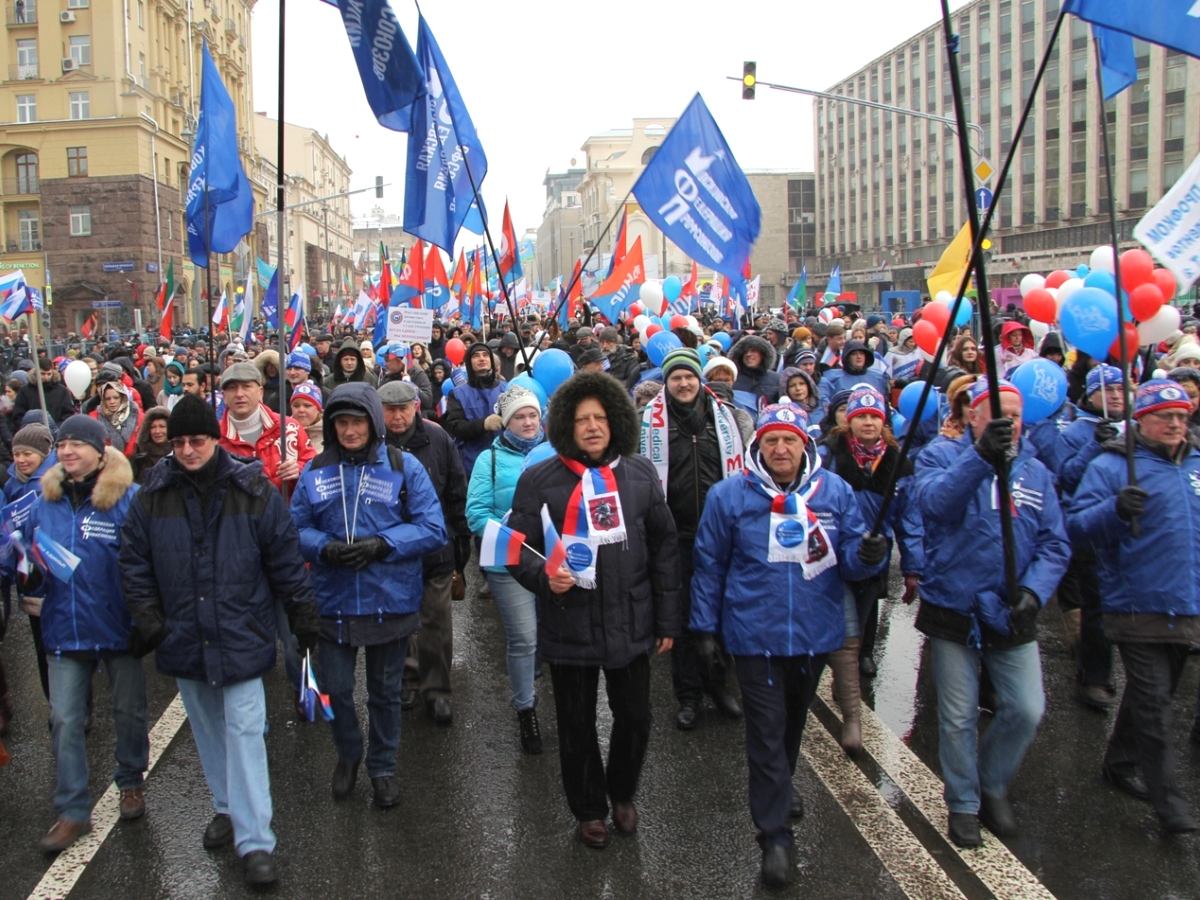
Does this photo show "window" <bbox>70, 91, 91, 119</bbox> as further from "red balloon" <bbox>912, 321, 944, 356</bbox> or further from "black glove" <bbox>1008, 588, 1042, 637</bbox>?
"black glove" <bbox>1008, 588, 1042, 637</bbox>

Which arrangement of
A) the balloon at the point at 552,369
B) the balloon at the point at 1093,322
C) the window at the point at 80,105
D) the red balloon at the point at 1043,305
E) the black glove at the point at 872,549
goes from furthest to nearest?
the window at the point at 80,105 → the red balloon at the point at 1043,305 → the balloon at the point at 552,369 → the balloon at the point at 1093,322 → the black glove at the point at 872,549

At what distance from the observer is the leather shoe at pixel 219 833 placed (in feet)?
14.0

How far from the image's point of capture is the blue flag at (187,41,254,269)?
26.0ft

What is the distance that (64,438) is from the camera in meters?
4.43

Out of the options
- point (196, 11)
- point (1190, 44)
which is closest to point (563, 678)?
point (1190, 44)

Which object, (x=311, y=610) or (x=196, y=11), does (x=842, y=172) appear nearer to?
(x=196, y=11)

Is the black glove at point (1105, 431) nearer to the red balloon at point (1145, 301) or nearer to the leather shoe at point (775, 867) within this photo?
the red balloon at point (1145, 301)

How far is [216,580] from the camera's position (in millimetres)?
4023

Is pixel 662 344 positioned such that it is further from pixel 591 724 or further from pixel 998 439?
pixel 998 439

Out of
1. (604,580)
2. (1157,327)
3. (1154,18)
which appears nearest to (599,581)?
(604,580)

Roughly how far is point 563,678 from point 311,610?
3.60 ft

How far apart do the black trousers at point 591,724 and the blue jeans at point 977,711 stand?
1.28 meters

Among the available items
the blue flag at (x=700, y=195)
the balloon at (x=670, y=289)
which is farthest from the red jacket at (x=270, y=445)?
the balloon at (x=670, y=289)

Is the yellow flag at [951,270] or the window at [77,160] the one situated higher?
the window at [77,160]
